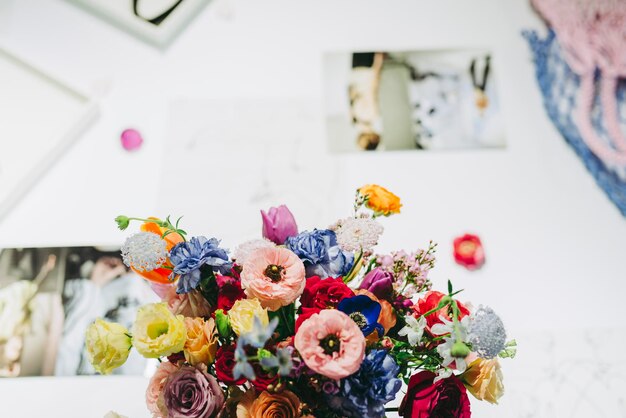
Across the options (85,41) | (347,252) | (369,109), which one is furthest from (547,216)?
(85,41)

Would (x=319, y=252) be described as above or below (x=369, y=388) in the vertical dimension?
above

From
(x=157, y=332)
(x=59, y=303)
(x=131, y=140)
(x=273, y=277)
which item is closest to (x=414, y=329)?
(x=273, y=277)

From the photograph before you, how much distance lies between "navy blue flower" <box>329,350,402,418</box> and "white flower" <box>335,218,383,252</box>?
0.45 feet

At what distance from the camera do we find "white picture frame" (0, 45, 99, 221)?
3.56 ft

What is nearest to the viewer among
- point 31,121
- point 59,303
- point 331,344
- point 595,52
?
point 331,344

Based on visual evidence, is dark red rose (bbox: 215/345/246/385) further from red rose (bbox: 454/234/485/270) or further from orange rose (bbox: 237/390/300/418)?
red rose (bbox: 454/234/485/270)

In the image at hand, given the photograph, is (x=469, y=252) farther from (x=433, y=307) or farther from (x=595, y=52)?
(x=595, y=52)

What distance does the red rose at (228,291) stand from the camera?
0.65m

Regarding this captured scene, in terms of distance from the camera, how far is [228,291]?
2.17 feet

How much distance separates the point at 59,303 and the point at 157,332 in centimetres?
49

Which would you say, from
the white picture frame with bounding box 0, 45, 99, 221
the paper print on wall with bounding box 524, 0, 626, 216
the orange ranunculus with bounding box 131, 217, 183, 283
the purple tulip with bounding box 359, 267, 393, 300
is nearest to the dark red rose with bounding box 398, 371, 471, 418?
the purple tulip with bounding box 359, 267, 393, 300

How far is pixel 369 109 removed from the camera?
1196 mm

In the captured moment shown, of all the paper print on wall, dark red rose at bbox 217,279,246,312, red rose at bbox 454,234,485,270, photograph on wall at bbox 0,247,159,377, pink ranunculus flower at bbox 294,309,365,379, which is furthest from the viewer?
the paper print on wall

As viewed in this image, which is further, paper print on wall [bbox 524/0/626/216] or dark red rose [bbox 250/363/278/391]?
paper print on wall [bbox 524/0/626/216]
